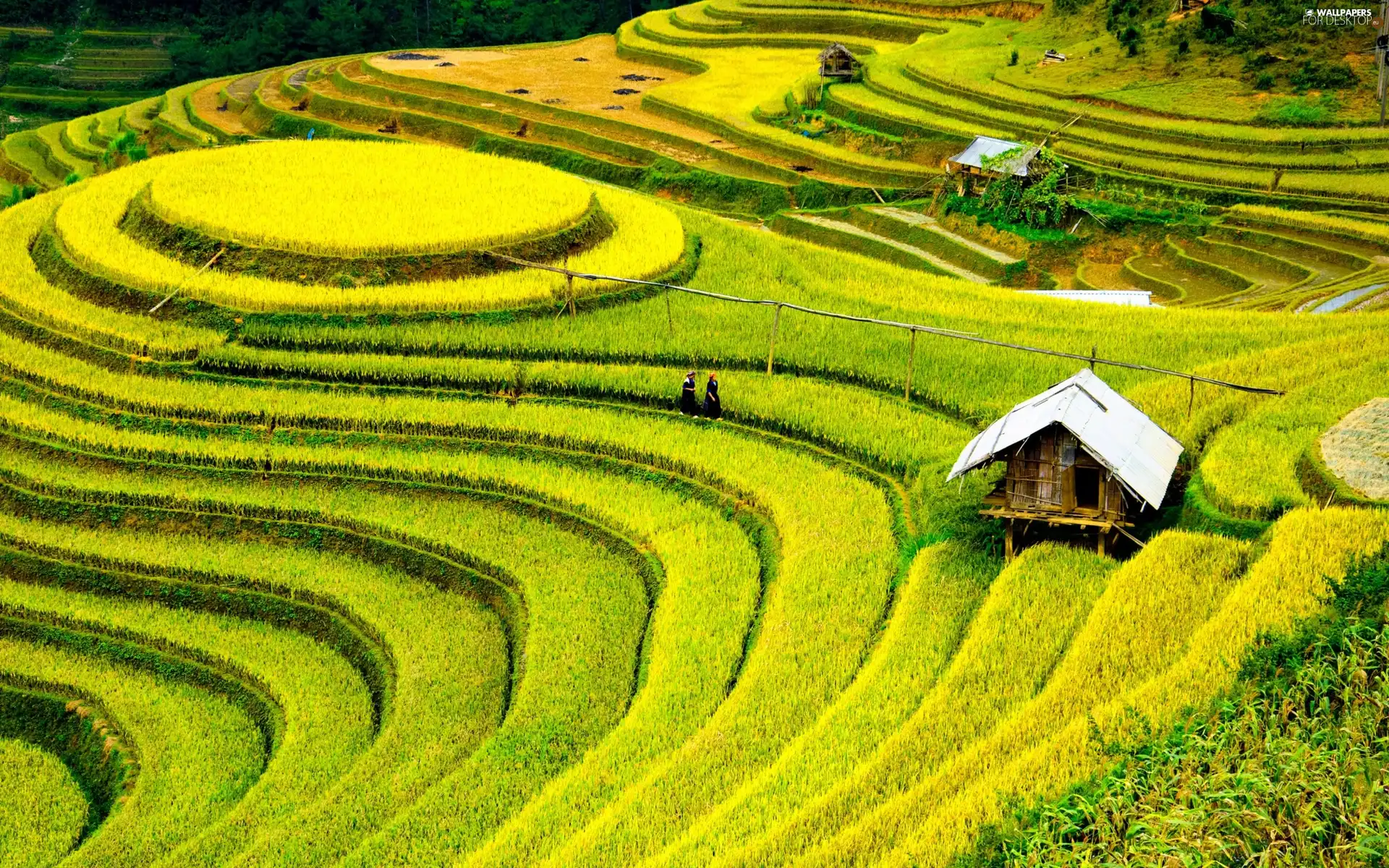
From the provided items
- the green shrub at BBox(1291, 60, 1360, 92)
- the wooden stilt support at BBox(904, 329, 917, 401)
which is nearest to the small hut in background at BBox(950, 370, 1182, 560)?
the wooden stilt support at BBox(904, 329, 917, 401)

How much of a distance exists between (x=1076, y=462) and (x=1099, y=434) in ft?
1.16

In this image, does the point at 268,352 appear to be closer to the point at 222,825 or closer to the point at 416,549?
the point at 416,549

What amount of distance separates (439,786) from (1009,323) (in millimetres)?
10831

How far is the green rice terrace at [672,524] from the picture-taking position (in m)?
8.86

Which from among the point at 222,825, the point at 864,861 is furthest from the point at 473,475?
the point at 864,861

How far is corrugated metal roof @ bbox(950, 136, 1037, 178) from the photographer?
2762 cm

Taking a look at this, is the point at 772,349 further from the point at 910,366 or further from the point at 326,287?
the point at 326,287

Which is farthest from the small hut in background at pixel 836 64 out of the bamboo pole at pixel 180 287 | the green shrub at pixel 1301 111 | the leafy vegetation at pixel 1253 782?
the leafy vegetation at pixel 1253 782

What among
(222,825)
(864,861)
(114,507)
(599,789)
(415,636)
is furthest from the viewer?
(114,507)

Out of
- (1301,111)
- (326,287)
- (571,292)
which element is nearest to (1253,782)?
(571,292)

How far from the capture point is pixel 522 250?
64.7 feet

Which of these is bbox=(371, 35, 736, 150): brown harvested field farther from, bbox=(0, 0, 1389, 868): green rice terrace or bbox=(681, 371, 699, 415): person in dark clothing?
bbox=(681, 371, 699, 415): person in dark clothing

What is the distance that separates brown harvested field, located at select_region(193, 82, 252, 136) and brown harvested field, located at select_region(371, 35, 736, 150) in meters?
5.67

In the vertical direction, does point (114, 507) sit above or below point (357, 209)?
below
